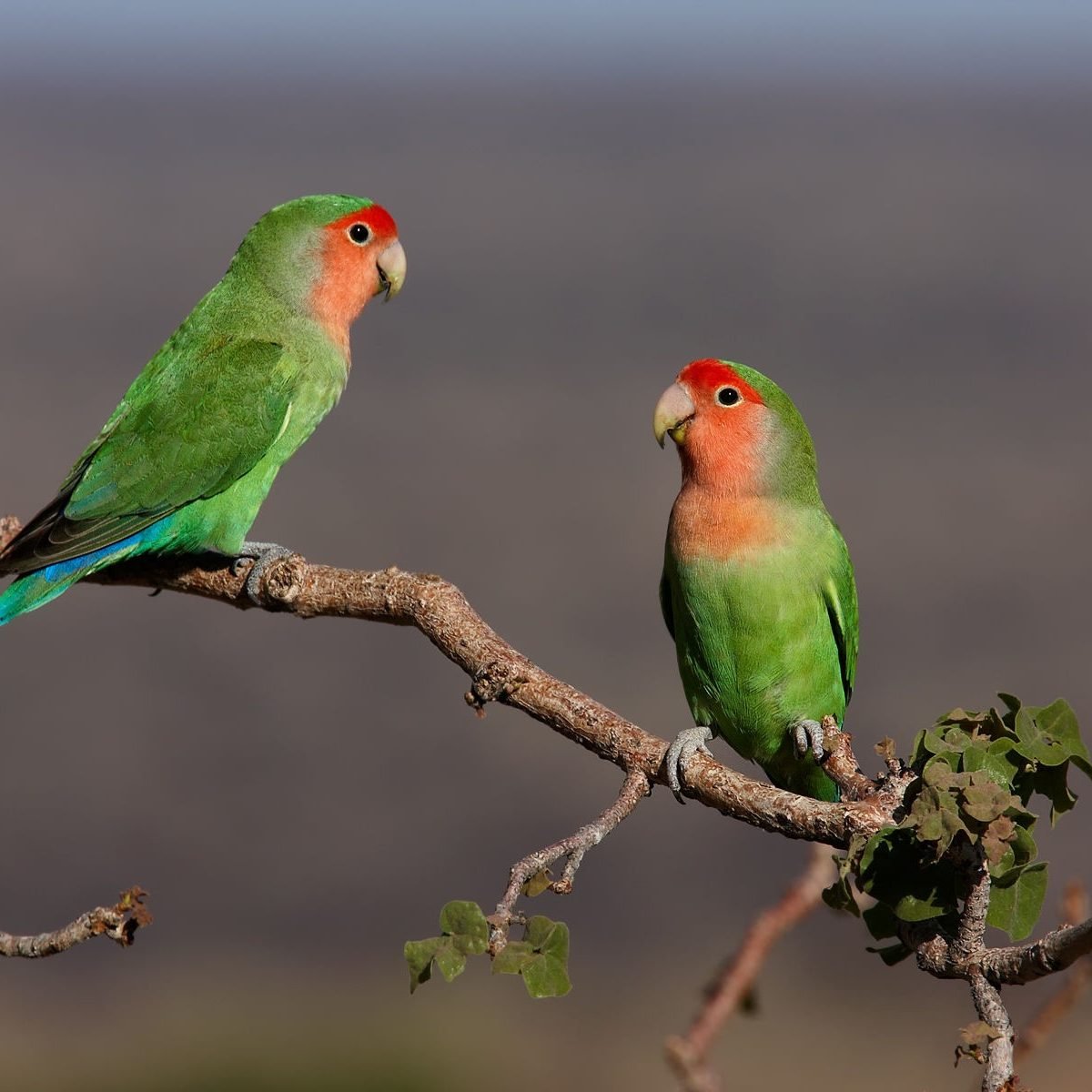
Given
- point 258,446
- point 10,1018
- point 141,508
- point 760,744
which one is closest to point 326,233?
point 258,446

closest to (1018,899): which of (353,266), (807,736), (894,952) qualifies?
(894,952)

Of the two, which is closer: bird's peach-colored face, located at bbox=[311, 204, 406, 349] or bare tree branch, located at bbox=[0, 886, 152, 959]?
bare tree branch, located at bbox=[0, 886, 152, 959]

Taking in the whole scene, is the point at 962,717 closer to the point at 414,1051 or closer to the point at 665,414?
the point at 665,414

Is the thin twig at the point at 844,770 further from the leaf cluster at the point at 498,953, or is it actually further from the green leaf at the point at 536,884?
the leaf cluster at the point at 498,953

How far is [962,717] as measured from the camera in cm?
249

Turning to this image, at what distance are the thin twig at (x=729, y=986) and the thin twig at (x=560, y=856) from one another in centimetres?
43

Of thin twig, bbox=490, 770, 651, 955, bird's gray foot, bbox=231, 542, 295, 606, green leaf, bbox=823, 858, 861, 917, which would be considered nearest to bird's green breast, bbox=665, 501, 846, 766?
bird's gray foot, bbox=231, 542, 295, 606

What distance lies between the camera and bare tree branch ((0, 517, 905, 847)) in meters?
2.76

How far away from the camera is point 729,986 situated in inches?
81.3

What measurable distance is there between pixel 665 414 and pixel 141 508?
2364 mm

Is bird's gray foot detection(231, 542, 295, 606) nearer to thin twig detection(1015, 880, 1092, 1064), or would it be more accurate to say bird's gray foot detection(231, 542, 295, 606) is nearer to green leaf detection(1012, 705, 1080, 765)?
green leaf detection(1012, 705, 1080, 765)

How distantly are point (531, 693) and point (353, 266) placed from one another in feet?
11.4

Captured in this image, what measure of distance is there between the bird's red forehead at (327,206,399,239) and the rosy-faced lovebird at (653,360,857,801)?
7.21 feet

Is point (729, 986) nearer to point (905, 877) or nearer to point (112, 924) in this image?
point (905, 877)
